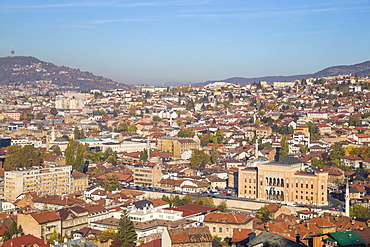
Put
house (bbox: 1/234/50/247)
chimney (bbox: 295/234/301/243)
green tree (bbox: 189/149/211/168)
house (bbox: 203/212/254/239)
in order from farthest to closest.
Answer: green tree (bbox: 189/149/211/168) < house (bbox: 203/212/254/239) < house (bbox: 1/234/50/247) < chimney (bbox: 295/234/301/243)

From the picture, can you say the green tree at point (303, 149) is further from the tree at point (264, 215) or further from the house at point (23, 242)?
the house at point (23, 242)

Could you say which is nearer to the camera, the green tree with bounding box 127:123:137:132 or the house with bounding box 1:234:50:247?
the house with bounding box 1:234:50:247

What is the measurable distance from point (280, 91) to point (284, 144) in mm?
48081

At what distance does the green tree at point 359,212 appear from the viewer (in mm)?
28161

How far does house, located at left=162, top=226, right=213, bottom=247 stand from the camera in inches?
724

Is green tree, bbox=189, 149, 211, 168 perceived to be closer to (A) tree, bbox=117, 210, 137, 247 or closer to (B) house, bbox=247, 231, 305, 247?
(A) tree, bbox=117, 210, 137, 247

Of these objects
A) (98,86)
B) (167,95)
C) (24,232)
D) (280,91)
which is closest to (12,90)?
(98,86)

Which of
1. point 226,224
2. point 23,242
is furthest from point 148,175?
point 23,242

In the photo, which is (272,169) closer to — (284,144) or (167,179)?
(167,179)

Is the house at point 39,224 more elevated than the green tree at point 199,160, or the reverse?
the house at point 39,224

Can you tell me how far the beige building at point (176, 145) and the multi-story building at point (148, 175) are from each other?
1256 centimetres

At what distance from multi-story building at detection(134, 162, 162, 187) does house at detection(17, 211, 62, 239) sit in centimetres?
1431

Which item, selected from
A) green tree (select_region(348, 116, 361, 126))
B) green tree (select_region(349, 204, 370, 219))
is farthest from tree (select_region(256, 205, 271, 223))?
green tree (select_region(348, 116, 361, 126))

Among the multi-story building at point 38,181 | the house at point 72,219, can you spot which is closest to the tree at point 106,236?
the house at point 72,219
